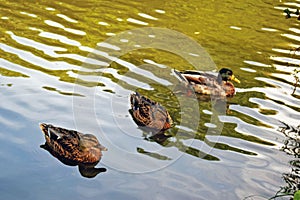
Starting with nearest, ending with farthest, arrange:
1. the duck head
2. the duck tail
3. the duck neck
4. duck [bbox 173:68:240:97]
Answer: the duck tail
duck [bbox 173:68:240:97]
the duck neck
the duck head

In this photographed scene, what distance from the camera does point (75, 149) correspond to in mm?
8227

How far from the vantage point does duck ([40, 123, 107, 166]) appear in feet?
27.0

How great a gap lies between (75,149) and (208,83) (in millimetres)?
4542

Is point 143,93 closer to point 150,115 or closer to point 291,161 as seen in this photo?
point 150,115

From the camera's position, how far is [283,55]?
1467cm

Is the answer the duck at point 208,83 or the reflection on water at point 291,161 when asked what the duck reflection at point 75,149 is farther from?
the duck at point 208,83

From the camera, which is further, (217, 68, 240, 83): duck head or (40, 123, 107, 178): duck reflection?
(217, 68, 240, 83): duck head

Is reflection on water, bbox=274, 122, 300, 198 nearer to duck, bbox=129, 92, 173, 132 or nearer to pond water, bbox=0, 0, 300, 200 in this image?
pond water, bbox=0, 0, 300, 200

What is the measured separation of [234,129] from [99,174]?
10.1ft

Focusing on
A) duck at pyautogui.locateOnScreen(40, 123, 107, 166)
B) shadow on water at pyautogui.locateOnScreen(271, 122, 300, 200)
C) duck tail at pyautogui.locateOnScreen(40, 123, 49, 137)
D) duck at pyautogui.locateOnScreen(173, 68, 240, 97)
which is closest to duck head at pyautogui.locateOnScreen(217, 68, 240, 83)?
duck at pyautogui.locateOnScreen(173, 68, 240, 97)

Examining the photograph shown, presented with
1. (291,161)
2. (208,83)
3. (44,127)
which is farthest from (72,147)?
(208,83)

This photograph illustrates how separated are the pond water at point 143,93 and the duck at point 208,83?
10.8 inches

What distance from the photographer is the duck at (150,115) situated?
31.2 ft

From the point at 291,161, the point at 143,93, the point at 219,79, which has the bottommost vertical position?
the point at 143,93
